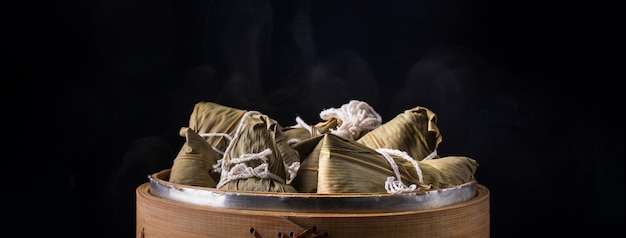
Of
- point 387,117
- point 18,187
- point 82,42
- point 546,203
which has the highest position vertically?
A: point 82,42

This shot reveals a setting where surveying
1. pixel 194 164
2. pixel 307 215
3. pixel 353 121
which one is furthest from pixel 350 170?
pixel 353 121

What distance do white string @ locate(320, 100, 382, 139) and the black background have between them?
0.44 meters

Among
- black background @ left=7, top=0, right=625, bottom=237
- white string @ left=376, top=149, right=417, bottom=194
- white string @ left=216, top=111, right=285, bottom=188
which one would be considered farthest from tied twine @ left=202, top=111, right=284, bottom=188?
black background @ left=7, top=0, right=625, bottom=237

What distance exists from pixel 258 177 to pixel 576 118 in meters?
1.44

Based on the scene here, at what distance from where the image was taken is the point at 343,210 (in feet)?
4.55

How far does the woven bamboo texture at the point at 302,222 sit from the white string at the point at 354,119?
630 millimetres

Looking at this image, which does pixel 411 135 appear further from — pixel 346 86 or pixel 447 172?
pixel 346 86

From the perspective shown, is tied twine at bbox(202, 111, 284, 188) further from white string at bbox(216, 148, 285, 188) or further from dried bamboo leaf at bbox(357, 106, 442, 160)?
dried bamboo leaf at bbox(357, 106, 442, 160)

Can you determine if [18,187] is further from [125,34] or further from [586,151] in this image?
[586,151]

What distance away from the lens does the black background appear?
2387mm

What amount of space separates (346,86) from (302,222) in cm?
129

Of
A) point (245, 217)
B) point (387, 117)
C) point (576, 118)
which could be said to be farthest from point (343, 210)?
point (576, 118)

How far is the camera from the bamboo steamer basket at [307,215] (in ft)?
4.42

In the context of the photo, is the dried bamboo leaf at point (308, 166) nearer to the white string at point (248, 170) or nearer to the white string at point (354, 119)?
the white string at point (248, 170)
